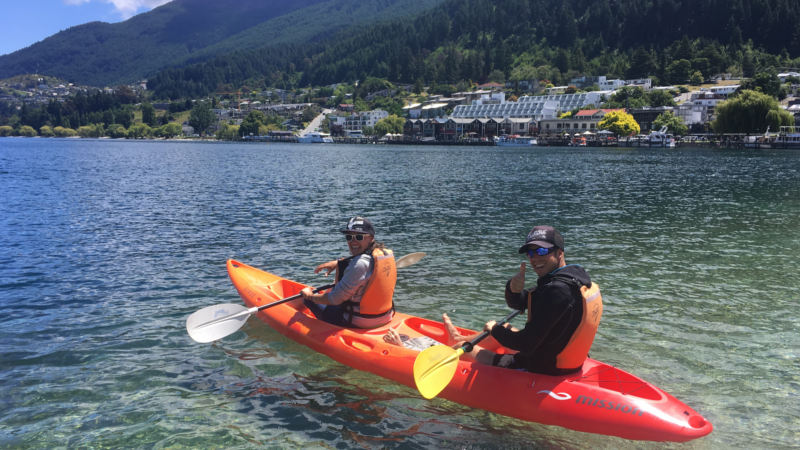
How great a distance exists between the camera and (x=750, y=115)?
4104 inches

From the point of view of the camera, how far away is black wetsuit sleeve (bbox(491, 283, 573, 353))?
6.20 meters

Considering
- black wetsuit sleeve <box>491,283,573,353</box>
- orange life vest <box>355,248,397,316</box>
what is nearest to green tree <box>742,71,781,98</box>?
orange life vest <box>355,248,397,316</box>

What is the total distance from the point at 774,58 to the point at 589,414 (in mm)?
213564

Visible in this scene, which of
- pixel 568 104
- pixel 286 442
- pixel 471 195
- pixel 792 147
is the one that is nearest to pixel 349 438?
pixel 286 442

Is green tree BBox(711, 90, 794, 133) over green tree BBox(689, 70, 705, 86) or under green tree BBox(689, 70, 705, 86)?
under

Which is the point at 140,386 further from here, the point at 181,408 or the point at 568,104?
the point at 568,104

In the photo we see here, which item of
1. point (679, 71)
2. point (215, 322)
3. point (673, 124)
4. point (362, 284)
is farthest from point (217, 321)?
point (679, 71)

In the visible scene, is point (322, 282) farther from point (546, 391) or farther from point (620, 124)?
point (620, 124)

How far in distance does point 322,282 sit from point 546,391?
355 inches

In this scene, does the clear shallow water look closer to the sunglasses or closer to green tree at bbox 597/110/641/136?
the sunglasses

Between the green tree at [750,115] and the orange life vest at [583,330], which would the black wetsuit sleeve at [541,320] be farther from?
the green tree at [750,115]

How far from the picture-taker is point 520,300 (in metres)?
6.99

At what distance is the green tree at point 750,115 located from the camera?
102125 millimetres

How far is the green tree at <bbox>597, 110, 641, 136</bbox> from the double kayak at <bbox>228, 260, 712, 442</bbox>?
129 metres
